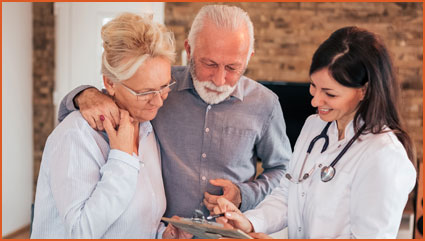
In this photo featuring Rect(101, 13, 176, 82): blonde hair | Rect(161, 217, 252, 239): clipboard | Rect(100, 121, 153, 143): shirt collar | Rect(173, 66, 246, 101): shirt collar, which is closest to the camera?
Rect(161, 217, 252, 239): clipboard

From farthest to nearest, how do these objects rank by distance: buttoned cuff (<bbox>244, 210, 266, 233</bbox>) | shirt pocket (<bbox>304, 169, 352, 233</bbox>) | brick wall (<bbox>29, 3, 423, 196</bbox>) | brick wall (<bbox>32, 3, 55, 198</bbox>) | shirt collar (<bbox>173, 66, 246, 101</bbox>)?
brick wall (<bbox>32, 3, 55, 198</bbox>), brick wall (<bbox>29, 3, 423, 196</bbox>), shirt collar (<bbox>173, 66, 246, 101</bbox>), buttoned cuff (<bbox>244, 210, 266, 233</bbox>), shirt pocket (<bbox>304, 169, 352, 233</bbox>)

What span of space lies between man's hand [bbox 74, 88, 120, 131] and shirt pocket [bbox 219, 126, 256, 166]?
51cm

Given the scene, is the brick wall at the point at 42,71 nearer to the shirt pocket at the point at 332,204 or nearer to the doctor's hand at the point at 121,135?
the doctor's hand at the point at 121,135

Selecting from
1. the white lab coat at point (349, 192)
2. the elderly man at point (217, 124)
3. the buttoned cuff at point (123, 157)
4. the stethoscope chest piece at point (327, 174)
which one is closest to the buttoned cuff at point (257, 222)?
the white lab coat at point (349, 192)

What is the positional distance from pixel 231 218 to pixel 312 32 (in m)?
3.49

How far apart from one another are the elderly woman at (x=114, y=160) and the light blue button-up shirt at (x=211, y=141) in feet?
0.76

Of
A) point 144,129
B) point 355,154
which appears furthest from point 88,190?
point 355,154

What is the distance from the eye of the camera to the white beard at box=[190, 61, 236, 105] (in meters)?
1.92

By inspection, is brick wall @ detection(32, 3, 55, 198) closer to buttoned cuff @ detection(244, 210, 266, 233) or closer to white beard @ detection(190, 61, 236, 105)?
white beard @ detection(190, 61, 236, 105)

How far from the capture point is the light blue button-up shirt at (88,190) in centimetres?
149

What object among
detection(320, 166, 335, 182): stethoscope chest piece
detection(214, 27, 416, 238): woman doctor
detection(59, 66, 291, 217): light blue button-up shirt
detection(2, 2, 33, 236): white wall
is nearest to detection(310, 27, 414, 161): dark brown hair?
detection(214, 27, 416, 238): woman doctor

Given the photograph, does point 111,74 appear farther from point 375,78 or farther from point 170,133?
point 375,78

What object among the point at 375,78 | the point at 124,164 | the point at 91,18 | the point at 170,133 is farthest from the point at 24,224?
the point at 375,78

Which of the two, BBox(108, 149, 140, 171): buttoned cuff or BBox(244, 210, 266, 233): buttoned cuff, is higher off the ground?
BBox(108, 149, 140, 171): buttoned cuff
